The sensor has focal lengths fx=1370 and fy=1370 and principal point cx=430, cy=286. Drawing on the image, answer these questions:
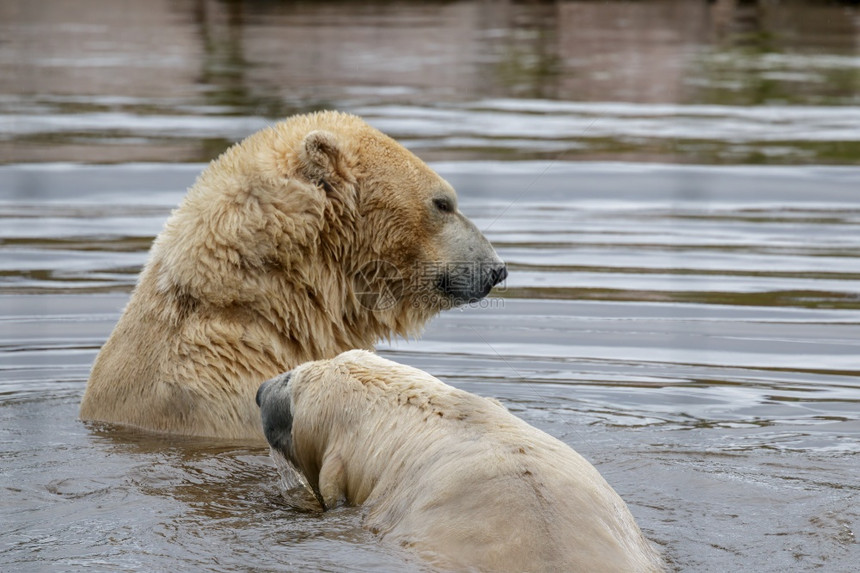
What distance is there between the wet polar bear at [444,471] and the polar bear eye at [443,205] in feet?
4.28

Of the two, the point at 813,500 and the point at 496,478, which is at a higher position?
the point at 496,478

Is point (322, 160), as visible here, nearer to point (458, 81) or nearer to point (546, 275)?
point (546, 275)

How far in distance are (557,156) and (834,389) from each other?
7.03 metres

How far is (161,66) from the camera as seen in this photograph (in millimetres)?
21922

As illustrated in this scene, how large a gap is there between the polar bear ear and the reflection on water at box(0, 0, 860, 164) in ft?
8.76

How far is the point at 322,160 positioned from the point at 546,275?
12.9ft

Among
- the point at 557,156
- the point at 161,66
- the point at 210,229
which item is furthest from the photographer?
the point at 161,66

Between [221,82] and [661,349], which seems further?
[221,82]

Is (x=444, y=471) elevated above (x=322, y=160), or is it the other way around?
(x=322, y=160)

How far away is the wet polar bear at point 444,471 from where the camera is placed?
3674mm

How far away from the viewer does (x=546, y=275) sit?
30.8ft

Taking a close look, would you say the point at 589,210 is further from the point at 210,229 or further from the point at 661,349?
the point at 210,229

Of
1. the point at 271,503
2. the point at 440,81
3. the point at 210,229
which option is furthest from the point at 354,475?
the point at 440,81

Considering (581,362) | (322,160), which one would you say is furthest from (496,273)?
(581,362)
